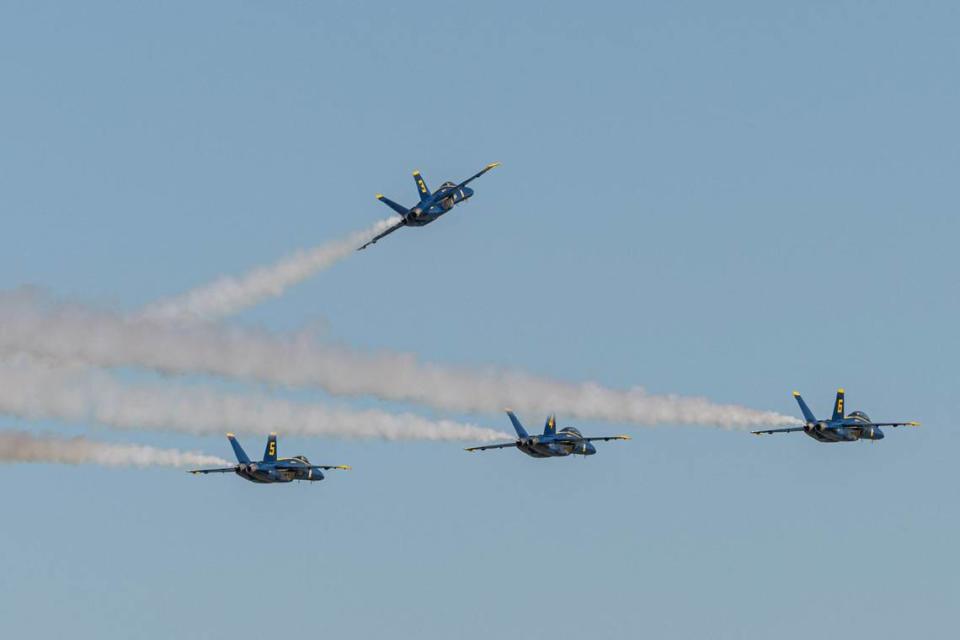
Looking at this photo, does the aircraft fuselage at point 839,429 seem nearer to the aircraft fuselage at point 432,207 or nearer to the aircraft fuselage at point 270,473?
the aircraft fuselage at point 432,207

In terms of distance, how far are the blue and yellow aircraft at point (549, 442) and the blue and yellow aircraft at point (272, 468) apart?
36.2ft

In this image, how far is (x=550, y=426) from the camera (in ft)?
504

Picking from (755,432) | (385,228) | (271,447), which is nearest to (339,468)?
(271,447)

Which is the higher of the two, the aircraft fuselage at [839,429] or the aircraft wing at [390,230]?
the aircraft wing at [390,230]

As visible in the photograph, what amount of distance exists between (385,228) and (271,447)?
16424 millimetres

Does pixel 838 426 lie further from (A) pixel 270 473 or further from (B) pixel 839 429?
(A) pixel 270 473

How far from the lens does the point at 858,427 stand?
156 meters

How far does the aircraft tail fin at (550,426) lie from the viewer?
6038 inches

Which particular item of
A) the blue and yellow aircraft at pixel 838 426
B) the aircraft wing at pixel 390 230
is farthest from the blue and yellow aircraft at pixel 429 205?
the blue and yellow aircraft at pixel 838 426

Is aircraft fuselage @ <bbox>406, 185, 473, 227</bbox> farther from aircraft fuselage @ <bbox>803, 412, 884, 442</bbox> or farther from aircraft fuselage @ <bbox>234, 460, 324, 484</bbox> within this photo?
aircraft fuselage @ <bbox>803, 412, 884, 442</bbox>

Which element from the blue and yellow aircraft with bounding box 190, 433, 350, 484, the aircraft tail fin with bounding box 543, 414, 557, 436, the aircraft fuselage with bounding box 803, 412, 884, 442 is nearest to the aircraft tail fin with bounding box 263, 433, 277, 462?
the blue and yellow aircraft with bounding box 190, 433, 350, 484

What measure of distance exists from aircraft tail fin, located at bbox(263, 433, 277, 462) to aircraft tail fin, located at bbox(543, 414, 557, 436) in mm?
18173

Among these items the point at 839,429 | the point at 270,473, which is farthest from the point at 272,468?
the point at 839,429

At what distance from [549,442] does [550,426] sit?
4.19 ft
